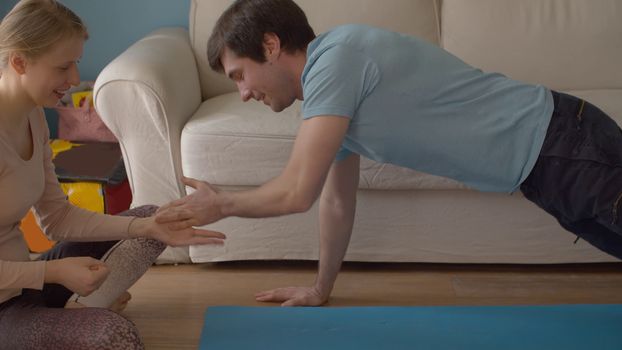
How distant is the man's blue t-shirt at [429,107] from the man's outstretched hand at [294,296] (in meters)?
0.59

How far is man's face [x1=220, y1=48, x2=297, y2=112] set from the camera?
62.1 inches

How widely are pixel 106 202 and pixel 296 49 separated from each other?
1.10m

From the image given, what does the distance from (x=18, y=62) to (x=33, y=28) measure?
7cm

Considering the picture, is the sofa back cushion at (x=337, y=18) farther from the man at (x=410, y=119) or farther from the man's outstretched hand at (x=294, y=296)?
the man at (x=410, y=119)

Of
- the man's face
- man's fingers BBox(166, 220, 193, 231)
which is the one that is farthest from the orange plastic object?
the man's face

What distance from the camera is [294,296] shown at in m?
2.09

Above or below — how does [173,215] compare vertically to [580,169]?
below

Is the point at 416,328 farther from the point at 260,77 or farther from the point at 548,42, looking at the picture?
the point at 548,42

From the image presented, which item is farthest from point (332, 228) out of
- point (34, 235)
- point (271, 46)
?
point (34, 235)

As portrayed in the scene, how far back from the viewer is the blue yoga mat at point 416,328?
171 centimetres

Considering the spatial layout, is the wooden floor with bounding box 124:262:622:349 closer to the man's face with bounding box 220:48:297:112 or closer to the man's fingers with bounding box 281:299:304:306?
the man's fingers with bounding box 281:299:304:306

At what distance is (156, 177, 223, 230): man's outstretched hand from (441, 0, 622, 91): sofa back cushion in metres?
1.32

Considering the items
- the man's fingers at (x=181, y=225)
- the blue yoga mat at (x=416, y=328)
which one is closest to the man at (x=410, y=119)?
the man's fingers at (x=181, y=225)

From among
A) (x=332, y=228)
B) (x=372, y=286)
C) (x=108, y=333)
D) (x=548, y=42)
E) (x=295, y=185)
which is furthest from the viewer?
(x=548, y=42)
